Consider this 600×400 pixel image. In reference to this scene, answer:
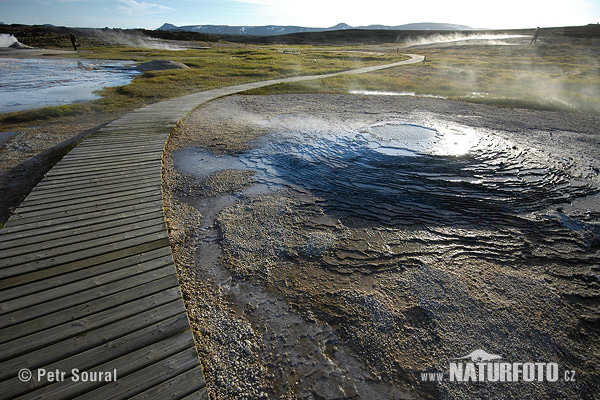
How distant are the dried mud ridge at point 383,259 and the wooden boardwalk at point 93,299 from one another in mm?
449

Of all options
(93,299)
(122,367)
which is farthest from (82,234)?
(122,367)

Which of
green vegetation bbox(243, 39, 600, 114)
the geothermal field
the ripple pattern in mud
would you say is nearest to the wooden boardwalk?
the geothermal field

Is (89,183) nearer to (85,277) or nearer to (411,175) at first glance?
(85,277)

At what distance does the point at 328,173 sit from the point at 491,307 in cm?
426

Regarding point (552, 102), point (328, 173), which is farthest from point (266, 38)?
point (328, 173)

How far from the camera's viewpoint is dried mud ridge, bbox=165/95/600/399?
304 cm

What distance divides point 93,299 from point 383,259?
3759 mm

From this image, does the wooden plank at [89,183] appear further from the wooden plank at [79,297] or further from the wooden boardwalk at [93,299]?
the wooden plank at [79,297]

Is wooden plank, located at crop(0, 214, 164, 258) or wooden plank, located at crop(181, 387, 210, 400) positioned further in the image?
wooden plank, located at crop(0, 214, 164, 258)

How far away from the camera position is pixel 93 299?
318cm

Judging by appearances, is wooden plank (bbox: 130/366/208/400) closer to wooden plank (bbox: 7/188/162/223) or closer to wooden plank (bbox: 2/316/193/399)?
wooden plank (bbox: 2/316/193/399)

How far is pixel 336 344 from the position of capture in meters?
3.22

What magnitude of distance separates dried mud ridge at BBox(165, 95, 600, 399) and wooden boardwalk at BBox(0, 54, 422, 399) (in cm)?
45

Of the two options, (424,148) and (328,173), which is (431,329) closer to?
(328,173)
